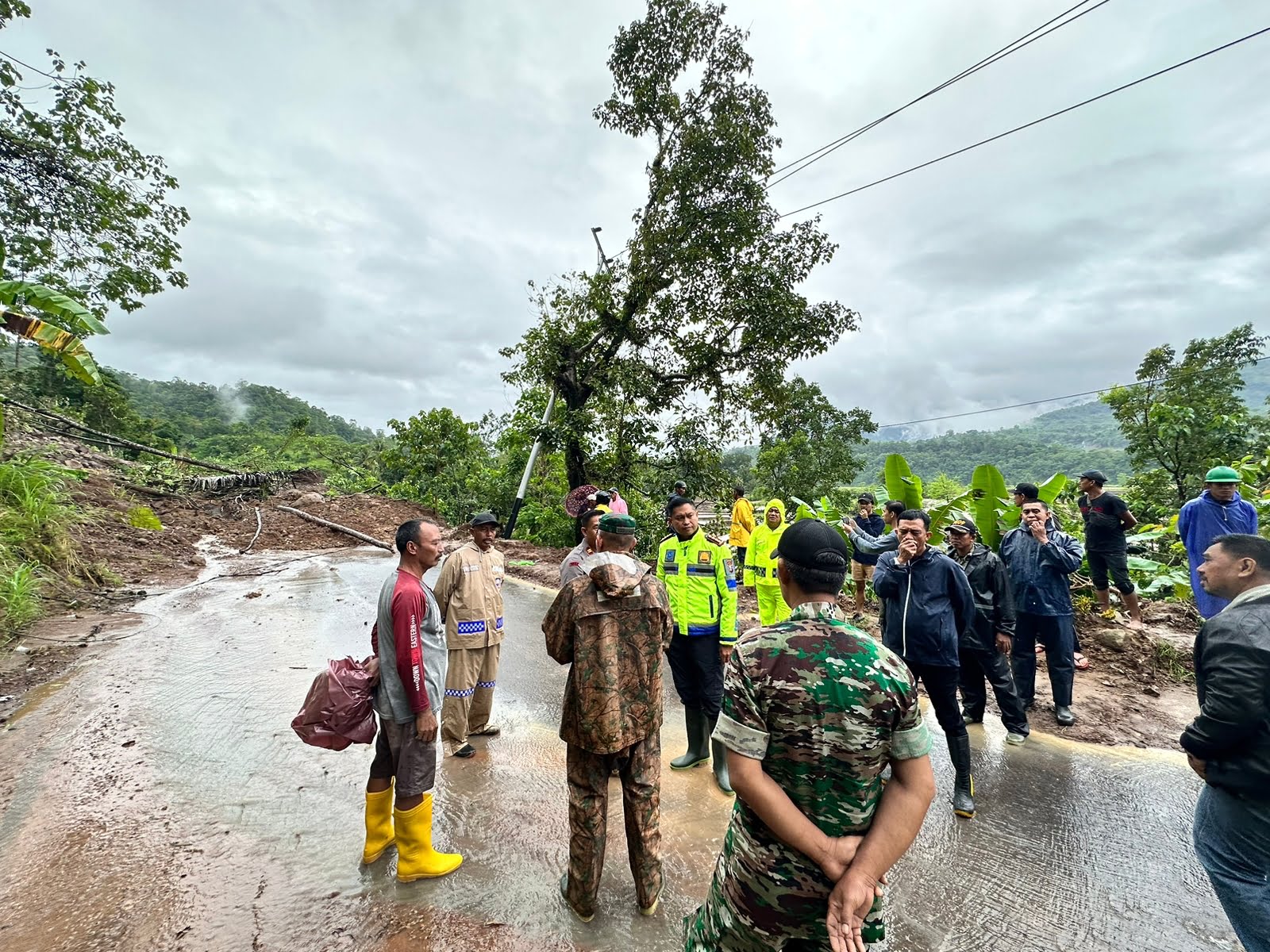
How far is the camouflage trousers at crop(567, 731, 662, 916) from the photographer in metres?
2.55

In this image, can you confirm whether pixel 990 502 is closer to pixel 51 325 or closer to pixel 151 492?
pixel 51 325

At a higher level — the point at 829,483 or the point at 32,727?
the point at 829,483

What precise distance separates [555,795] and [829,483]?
25.2m

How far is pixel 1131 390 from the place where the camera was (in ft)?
55.0

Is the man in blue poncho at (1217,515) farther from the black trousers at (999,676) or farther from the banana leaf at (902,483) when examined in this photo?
the banana leaf at (902,483)

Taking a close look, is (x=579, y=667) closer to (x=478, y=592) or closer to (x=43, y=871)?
(x=478, y=592)

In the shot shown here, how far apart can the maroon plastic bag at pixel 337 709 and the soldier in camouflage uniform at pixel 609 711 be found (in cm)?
104

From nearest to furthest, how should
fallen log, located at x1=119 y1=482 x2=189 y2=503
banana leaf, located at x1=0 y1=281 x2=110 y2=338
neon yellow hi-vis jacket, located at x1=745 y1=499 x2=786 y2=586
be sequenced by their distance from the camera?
neon yellow hi-vis jacket, located at x1=745 y1=499 x2=786 y2=586 → banana leaf, located at x1=0 y1=281 x2=110 y2=338 → fallen log, located at x1=119 y1=482 x2=189 y2=503

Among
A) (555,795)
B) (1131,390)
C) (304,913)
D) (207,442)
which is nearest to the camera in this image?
(304,913)

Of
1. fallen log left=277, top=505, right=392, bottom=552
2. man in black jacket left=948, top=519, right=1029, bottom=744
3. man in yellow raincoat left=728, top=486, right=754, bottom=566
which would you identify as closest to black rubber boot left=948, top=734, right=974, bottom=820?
man in black jacket left=948, top=519, right=1029, bottom=744

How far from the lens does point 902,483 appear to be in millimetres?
7633

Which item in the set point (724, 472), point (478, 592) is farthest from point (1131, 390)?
point (478, 592)

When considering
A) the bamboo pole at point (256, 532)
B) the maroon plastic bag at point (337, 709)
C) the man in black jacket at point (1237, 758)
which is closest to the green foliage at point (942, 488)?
the man in black jacket at point (1237, 758)

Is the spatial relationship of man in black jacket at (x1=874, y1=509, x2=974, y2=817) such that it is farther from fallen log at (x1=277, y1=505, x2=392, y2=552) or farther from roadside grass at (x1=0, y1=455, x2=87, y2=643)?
fallen log at (x1=277, y1=505, x2=392, y2=552)
